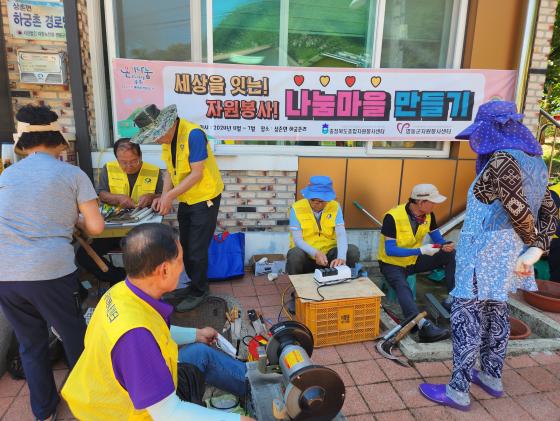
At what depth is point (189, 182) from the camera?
11.0 ft

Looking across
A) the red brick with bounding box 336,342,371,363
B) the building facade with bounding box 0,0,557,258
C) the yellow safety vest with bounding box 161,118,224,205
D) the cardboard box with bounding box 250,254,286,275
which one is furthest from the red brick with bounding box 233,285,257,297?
the red brick with bounding box 336,342,371,363

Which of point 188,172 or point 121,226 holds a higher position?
point 188,172

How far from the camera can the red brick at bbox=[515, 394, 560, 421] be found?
2383 millimetres

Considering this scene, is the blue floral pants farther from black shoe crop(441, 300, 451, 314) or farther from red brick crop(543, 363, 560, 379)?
black shoe crop(441, 300, 451, 314)

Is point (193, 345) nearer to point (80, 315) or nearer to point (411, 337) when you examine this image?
point (80, 315)

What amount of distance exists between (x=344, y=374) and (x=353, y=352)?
283mm

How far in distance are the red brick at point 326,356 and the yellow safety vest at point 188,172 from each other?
1.61 m

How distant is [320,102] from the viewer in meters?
4.41

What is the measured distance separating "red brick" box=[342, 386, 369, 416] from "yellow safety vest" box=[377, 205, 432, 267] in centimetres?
137

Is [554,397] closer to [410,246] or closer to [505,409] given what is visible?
[505,409]

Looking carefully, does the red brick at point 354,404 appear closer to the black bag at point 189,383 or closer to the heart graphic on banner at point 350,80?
the black bag at point 189,383

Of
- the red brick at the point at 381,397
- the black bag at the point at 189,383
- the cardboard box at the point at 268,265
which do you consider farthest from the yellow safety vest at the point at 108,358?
the cardboard box at the point at 268,265

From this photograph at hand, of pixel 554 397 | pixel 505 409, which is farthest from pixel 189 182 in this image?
pixel 554 397

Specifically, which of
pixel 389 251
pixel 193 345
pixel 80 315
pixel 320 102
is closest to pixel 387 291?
pixel 389 251
